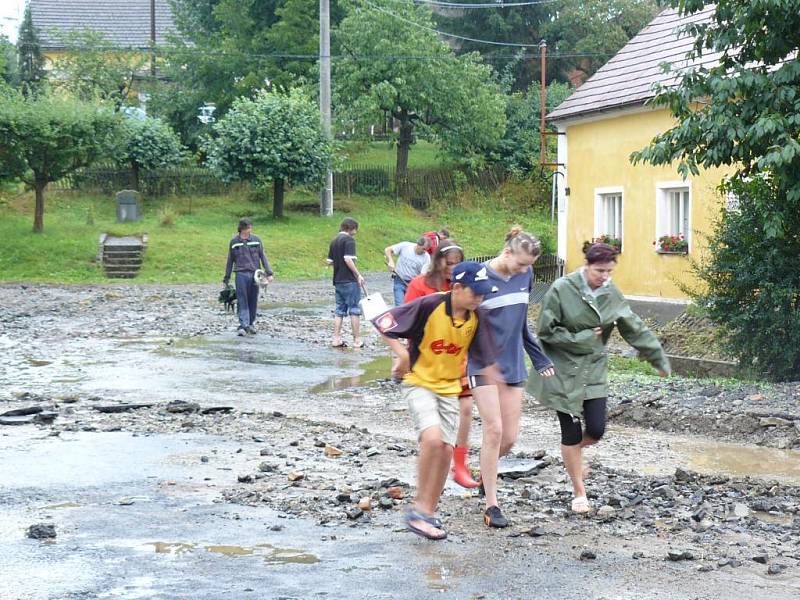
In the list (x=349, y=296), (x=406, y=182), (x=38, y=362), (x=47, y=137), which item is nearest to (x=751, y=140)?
(x=349, y=296)

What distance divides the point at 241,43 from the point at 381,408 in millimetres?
41607

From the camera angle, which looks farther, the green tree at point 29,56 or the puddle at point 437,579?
the green tree at point 29,56

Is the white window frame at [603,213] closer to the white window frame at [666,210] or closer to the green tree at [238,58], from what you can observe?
the white window frame at [666,210]

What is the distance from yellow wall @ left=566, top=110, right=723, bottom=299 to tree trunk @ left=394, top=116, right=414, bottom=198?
2232 centimetres

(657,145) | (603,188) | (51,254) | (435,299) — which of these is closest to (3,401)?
(435,299)

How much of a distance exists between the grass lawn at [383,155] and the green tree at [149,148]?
25.3 ft

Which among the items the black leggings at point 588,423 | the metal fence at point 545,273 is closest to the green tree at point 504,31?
the metal fence at point 545,273

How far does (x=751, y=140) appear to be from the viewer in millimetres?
12000

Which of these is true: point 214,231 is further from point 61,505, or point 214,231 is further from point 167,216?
point 61,505

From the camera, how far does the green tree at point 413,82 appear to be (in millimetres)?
45188

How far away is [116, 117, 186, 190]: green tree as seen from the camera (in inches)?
1636

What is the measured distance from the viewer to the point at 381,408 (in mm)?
11734

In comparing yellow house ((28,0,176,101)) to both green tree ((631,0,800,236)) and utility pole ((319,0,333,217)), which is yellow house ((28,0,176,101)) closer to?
utility pole ((319,0,333,217))

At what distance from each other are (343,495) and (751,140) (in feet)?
22.6
